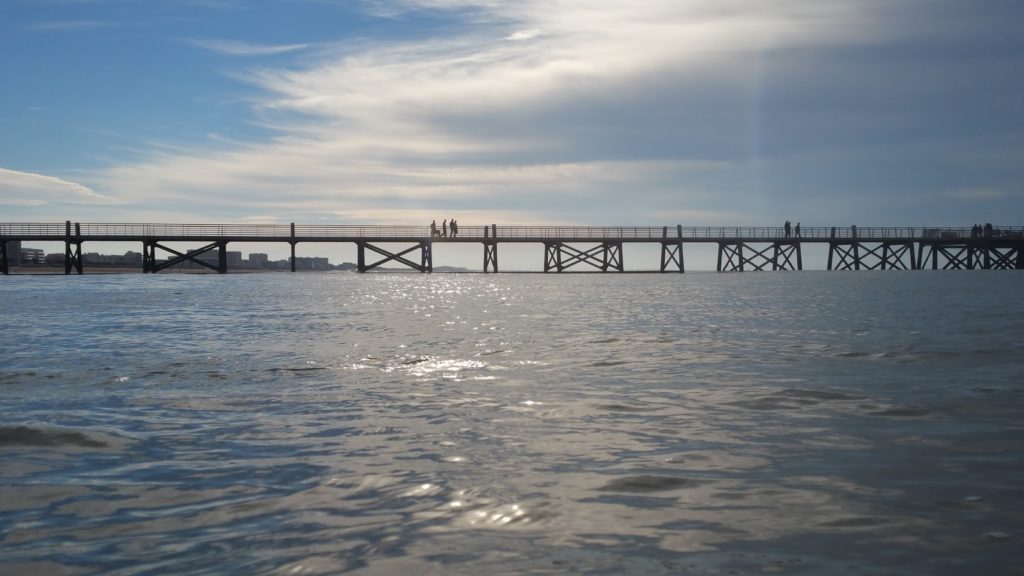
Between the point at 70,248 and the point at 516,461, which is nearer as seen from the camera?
the point at 516,461

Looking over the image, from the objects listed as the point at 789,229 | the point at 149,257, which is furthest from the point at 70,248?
the point at 789,229

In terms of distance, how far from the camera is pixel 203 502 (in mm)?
4977

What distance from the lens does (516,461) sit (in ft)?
19.6

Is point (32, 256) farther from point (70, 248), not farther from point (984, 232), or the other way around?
point (984, 232)

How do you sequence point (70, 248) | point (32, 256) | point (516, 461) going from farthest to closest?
point (32, 256) → point (70, 248) → point (516, 461)

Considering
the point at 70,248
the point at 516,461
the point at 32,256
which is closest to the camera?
the point at 516,461

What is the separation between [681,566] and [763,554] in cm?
45

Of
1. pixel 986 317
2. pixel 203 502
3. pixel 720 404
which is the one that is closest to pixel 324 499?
pixel 203 502

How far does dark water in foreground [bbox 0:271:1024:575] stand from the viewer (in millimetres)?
4152

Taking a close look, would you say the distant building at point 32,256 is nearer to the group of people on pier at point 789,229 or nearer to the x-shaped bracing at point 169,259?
the x-shaped bracing at point 169,259

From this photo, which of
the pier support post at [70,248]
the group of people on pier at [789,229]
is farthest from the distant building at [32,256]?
the group of people on pier at [789,229]

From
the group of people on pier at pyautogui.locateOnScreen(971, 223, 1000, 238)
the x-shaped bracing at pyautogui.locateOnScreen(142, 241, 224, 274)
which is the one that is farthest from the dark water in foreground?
the group of people on pier at pyautogui.locateOnScreen(971, 223, 1000, 238)

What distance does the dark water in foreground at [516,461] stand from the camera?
415 centimetres

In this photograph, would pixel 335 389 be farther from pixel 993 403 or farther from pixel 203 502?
pixel 993 403
